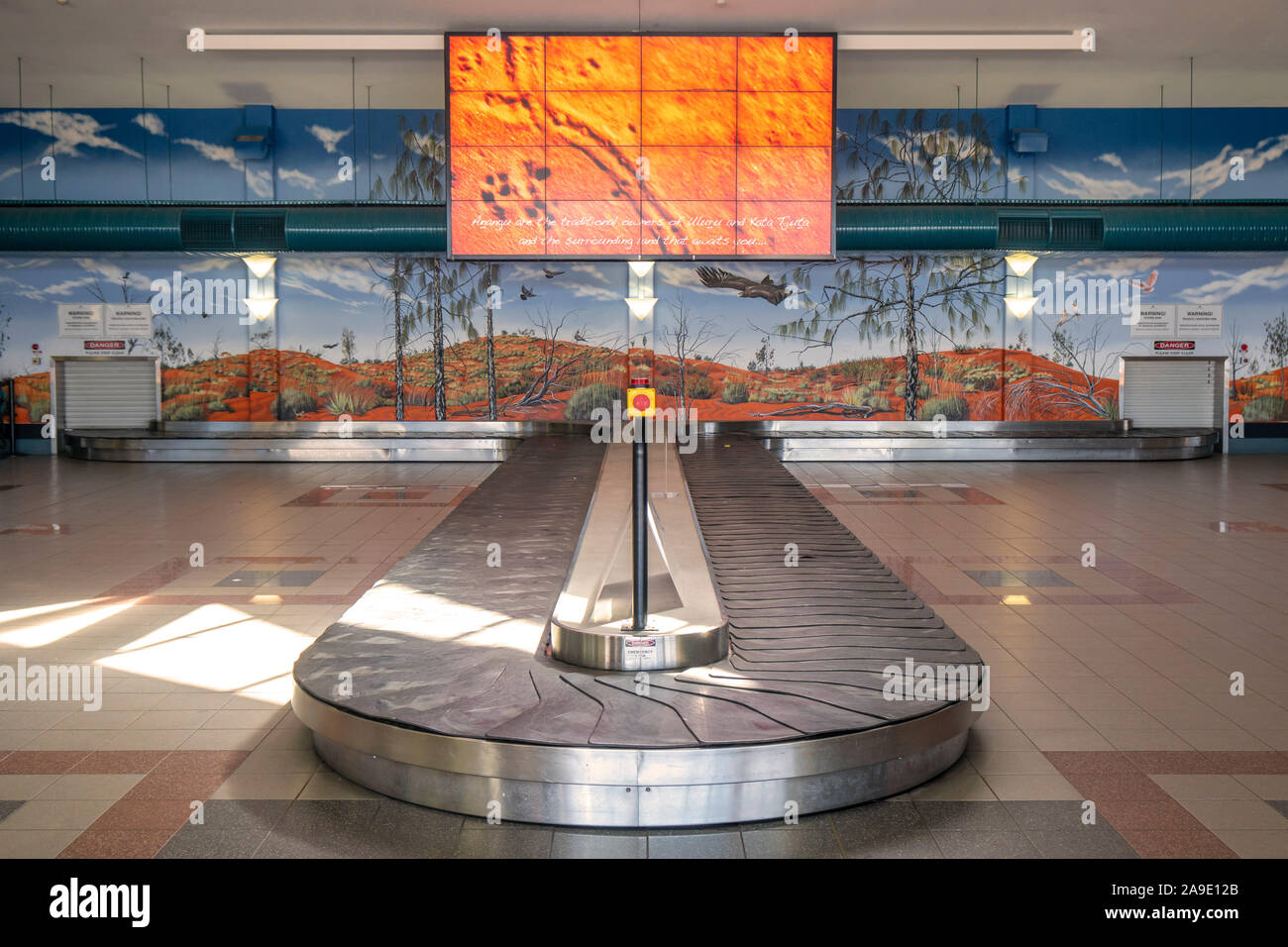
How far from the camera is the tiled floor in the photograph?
3150mm

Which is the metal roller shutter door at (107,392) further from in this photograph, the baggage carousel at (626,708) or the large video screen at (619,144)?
the baggage carousel at (626,708)

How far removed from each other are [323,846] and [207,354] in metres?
13.5

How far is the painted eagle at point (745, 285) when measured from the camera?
15094 millimetres

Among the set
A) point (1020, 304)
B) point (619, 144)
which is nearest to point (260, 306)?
point (619, 144)

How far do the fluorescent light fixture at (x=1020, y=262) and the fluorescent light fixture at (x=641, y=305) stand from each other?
16.0 feet

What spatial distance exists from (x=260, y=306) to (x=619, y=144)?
7735 millimetres

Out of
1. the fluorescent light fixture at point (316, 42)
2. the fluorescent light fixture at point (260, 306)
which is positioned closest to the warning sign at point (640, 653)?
the fluorescent light fixture at point (316, 42)

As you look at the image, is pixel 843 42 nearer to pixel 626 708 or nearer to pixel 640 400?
pixel 640 400

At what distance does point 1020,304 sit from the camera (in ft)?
49.4

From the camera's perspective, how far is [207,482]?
1179 centimetres

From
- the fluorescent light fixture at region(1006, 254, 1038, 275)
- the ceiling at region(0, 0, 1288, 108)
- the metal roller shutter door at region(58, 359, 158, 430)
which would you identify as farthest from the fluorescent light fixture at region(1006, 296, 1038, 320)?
the metal roller shutter door at region(58, 359, 158, 430)

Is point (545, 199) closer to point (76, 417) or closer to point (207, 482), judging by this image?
point (207, 482)

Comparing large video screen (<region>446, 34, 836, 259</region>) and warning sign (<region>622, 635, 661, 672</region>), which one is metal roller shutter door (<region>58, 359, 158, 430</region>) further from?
warning sign (<region>622, 635, 661, 672</region>)

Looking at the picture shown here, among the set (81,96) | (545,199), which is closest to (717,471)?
(545,199)
